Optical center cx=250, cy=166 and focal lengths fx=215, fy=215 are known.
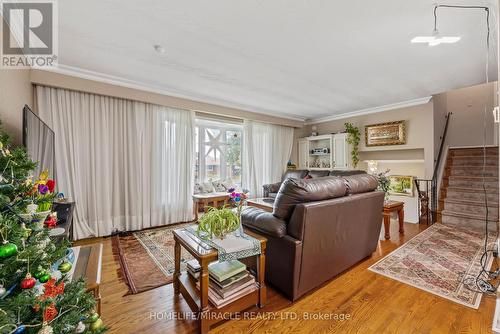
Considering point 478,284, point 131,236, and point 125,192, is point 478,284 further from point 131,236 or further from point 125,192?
point 125,192

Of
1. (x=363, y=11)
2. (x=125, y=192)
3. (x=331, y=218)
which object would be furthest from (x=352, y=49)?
(x=125, y=192)

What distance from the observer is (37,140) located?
6.79 feet

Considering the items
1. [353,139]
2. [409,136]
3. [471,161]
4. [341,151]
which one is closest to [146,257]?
→ [341,151]

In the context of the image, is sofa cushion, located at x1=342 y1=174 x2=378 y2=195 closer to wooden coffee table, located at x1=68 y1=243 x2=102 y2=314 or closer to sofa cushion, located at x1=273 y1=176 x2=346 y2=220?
sofa cushion, located at x1=273 y1=176 x2=346 y2=220

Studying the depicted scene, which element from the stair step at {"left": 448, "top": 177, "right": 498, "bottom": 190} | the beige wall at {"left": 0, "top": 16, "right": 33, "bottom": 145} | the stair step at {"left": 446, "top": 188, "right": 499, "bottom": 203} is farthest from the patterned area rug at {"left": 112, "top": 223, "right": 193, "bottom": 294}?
the stair step at {"left": 448, "top": 177, "right": 498, "bottom": 190}

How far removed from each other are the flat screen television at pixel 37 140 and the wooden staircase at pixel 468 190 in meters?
5.88

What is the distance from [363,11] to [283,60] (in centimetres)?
103

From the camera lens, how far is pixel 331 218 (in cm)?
195

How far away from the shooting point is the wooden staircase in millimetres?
3756

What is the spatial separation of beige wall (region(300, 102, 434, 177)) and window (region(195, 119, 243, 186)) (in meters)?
2.95

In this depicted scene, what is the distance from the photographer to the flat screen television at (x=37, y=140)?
1811 millimetres

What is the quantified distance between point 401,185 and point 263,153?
316 cm

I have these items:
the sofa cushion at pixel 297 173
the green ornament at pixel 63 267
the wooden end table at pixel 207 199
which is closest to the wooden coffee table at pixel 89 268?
the green ornament at pixel 63 267

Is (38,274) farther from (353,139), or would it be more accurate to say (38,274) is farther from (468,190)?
(468,190)
